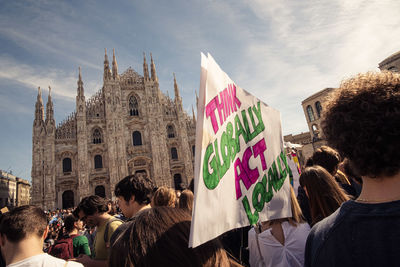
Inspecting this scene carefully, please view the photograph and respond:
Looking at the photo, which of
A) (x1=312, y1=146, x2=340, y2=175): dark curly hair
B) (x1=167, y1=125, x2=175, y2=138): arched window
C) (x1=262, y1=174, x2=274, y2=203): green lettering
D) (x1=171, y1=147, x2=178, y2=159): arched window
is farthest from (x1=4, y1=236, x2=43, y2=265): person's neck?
(x1=167, y1=125, x2=175, y2=138): arched window

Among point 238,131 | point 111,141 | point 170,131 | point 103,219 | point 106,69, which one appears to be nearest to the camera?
point 238,131

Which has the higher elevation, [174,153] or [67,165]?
[174,153]

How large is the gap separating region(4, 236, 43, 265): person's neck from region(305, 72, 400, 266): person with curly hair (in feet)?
A: 7.29

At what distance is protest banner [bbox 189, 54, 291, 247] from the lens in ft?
3.97

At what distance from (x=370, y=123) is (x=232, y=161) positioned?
816 millimetres

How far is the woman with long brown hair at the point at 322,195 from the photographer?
203cm

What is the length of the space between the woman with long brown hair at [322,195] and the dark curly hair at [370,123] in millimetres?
1155

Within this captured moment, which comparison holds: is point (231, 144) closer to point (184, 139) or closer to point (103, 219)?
point (103, 219)

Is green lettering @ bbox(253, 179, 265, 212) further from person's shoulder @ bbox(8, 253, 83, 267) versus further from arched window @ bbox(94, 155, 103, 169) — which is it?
arched window @ bbox(94, 155, 103, 169)

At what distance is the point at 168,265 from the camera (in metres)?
0.93

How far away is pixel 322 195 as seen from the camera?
2.09 meters

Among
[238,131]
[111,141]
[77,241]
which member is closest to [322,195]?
[238,131]

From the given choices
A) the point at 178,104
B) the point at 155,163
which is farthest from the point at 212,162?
the point at 178,104

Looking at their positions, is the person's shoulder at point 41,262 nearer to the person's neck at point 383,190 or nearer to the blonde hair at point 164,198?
the blonde hair at point 164,198
